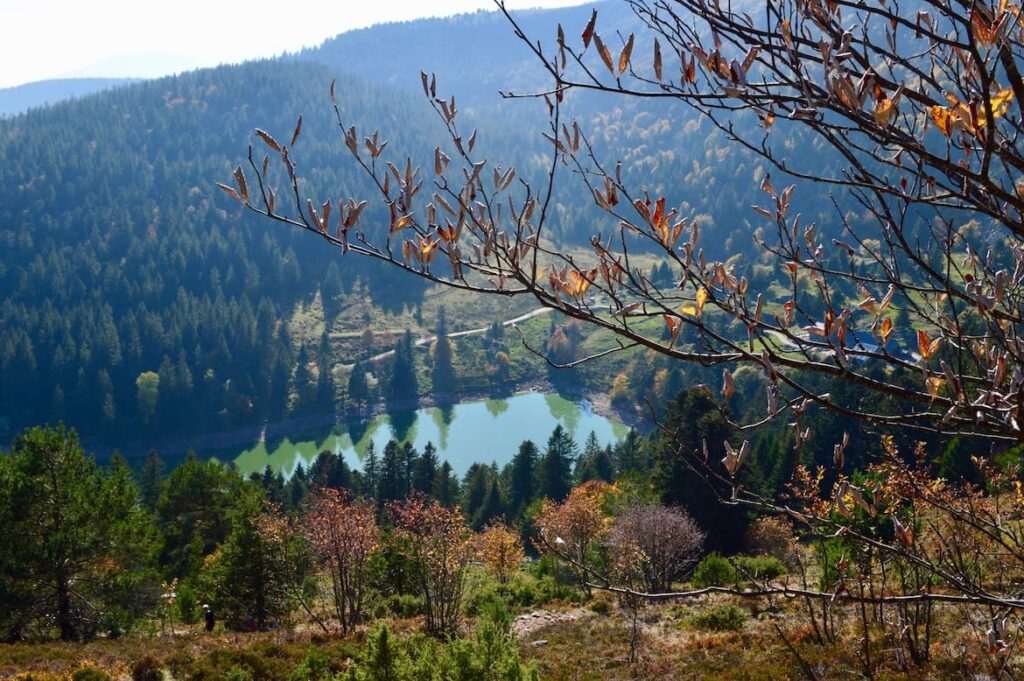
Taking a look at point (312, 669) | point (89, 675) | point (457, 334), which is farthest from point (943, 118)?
point (457, 334)

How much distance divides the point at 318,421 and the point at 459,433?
1826 cm

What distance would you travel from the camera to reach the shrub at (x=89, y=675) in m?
12.0

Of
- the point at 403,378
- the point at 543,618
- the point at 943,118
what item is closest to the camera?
the point at 943,118

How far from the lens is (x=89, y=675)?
40.2ft

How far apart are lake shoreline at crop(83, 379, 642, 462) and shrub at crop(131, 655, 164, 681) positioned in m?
75.0

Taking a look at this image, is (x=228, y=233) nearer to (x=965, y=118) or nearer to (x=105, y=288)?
(x=105, y=288)

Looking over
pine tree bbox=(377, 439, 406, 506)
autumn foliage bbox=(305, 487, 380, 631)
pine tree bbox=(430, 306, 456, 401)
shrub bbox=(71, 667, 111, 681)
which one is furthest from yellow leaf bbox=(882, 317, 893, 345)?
pine tree bbox=(430, 306, 456, 401)

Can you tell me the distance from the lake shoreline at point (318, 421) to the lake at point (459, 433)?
4.08ft

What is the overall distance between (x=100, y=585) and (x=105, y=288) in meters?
106

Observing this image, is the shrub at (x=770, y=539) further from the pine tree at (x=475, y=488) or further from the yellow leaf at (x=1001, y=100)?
the yellow leaf at (x=1001, y=100)

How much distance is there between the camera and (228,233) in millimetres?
134750

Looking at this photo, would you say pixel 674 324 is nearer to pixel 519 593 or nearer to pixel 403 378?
pixel 519 593

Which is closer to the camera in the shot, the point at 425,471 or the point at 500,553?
the point at 500,553

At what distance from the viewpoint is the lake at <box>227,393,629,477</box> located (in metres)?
81.1
